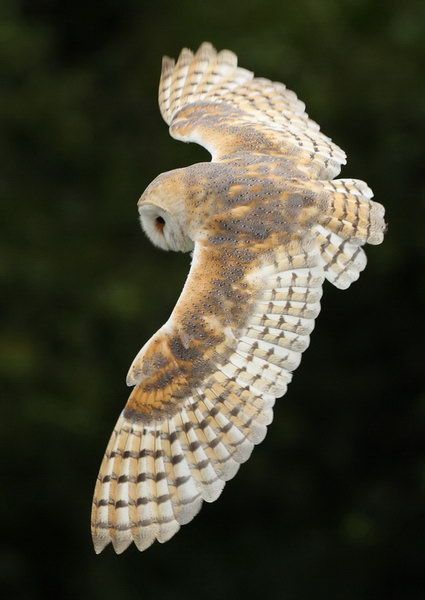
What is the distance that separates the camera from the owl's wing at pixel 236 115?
6.09 meters

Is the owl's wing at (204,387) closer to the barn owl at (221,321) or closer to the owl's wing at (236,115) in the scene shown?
the barn owl at (221,321)

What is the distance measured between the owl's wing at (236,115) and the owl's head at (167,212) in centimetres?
37

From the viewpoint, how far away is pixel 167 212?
5703mm

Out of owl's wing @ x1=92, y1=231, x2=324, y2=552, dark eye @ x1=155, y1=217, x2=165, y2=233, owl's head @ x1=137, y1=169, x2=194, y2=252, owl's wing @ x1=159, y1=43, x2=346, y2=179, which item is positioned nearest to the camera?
owl's wing @ x1=92, y1=231, x2=324, y2=552

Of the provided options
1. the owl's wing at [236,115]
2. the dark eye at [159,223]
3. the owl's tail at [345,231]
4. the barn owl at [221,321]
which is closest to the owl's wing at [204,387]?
the barn owl at [221,321]

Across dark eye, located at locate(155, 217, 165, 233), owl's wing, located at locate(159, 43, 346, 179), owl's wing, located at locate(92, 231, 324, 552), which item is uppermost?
owl's wing, located at locate(159, 43, 346, 179)

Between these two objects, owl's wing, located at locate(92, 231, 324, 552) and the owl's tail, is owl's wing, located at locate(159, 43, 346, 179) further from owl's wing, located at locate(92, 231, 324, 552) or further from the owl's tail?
owl's wing, located at locate(92, 231, 324, 552)

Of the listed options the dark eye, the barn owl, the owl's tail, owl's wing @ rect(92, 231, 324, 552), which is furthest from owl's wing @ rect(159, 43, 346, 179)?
owl's wing @ rect(92, 231, 324, 552)

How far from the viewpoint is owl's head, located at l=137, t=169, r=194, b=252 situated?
566 cm

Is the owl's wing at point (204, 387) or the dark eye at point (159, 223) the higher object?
the dark eye at point (159, 223)

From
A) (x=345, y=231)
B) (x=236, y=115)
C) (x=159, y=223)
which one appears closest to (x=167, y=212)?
(x=159, y=223)

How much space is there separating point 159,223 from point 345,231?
70 centimetres

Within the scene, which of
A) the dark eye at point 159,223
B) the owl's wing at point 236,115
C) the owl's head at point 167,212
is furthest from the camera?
the owl's wing at point 236,115

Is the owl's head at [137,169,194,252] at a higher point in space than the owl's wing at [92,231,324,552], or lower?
higher
